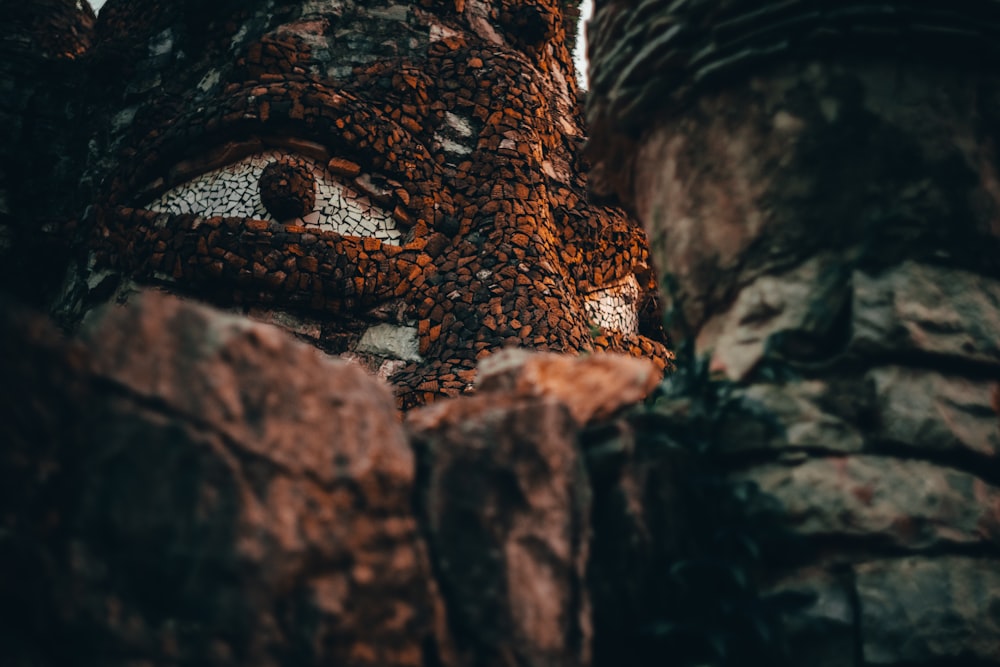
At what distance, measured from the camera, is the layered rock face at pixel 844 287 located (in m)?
1.75

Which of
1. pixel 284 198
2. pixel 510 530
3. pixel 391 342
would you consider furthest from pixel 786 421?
pixel 284 198

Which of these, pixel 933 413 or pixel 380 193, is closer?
pixel 933 413

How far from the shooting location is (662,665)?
1.66 metres

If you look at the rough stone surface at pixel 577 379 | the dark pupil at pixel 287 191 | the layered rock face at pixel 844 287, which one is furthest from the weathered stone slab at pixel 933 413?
the dark pupil at pixel 287 191

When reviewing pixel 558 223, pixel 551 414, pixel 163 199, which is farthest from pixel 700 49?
pixel 163 199

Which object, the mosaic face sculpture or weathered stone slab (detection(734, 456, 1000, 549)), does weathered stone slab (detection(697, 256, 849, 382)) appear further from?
the mosaic face sculpture

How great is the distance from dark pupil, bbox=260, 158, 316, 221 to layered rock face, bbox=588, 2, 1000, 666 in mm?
3404

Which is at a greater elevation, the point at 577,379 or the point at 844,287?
the point at 844,287

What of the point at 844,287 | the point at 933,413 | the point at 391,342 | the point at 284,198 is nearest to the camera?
the point at 933,413

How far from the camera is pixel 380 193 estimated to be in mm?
5578

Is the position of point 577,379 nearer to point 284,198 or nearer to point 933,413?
point 933,413

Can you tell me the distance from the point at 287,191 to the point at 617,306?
2.37 m

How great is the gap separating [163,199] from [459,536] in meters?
5.06

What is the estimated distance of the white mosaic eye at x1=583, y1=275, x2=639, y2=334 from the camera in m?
5.88
